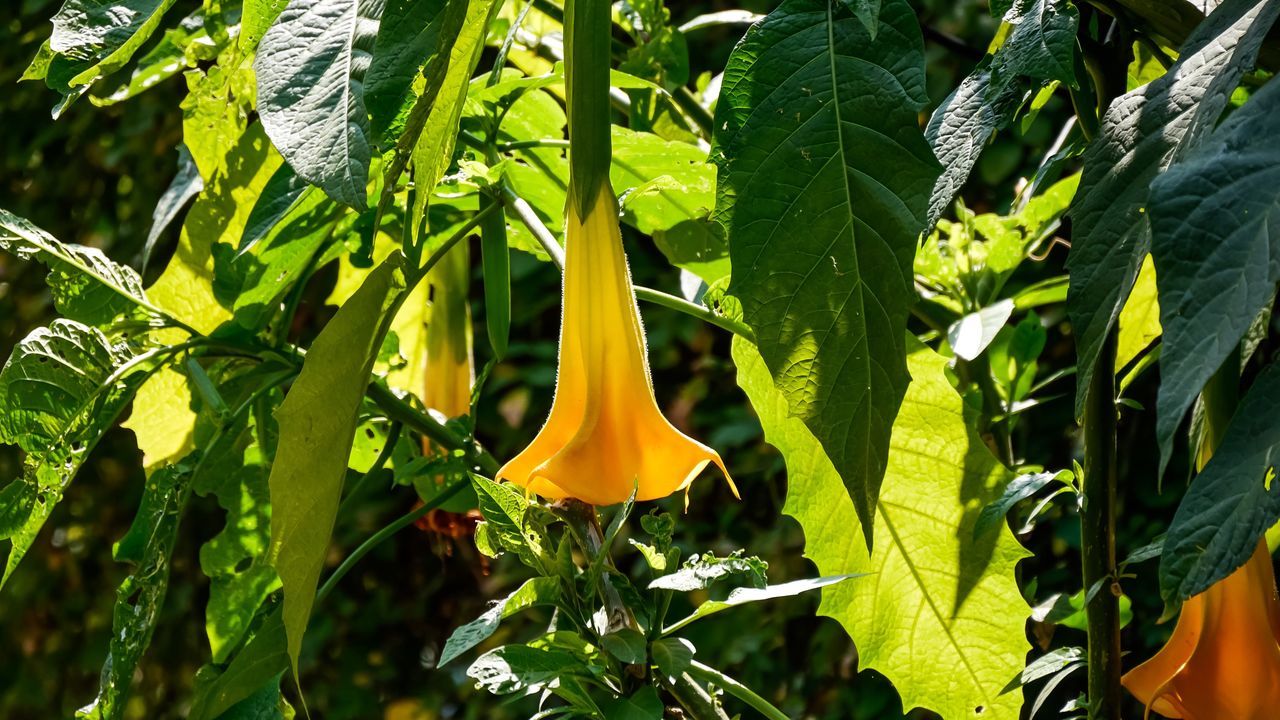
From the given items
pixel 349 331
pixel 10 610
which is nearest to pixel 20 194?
pixel 10 610

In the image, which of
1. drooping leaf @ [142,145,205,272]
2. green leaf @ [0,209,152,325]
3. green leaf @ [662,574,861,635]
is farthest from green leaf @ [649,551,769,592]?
drooping leaf @ [142,145,205,272]

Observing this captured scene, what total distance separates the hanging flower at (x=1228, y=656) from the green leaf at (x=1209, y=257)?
21 cm

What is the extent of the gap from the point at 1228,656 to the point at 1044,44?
0.22 m

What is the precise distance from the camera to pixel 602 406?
423mm

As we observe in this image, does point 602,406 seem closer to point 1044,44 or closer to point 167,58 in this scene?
point 1044,44

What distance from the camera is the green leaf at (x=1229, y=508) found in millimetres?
275

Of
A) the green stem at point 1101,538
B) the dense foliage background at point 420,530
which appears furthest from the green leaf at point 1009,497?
the dense foliage background at point 420,530

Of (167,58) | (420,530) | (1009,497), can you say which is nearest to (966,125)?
(1009,497)

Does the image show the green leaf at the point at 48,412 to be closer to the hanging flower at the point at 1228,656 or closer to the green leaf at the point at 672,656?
the green leaf at the point at 672,656

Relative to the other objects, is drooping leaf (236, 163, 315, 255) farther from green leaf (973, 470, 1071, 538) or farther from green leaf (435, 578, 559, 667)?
green leaf (973, 470, 1071, 538)

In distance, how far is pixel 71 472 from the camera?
1.91 feet

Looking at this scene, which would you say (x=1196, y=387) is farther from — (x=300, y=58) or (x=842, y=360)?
(x=300, y=58)

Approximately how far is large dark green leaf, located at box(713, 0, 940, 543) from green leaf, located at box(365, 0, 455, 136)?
0.09 m

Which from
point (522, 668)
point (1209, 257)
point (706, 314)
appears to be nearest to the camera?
point (1209, 257)
